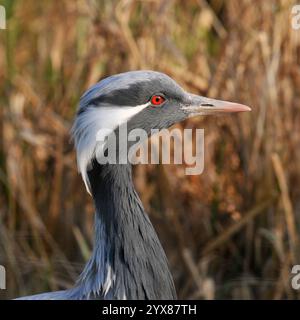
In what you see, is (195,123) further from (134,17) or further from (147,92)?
(147,92)

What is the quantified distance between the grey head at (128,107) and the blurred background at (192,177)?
3.69ft

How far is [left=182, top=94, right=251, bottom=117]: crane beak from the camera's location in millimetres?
3434

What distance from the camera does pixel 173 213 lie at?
469 cm

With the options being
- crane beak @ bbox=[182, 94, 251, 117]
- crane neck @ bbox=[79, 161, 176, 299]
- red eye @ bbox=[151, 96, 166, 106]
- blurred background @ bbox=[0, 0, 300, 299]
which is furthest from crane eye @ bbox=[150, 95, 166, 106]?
blurred background @ bbox=[0, 0, 300, 299]

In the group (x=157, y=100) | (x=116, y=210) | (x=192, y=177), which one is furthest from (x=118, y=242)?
(x=192, y=177)

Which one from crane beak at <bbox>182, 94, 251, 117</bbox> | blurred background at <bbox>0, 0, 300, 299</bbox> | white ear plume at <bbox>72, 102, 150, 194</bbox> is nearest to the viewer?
white ear plume at <bbox>72, 102, 150, 194</bbox>

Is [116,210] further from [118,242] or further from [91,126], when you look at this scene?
[91,126]

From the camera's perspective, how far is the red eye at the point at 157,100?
3.32 meters

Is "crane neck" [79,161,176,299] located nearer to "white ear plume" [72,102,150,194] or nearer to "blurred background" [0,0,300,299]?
"white ear plume" [72,102,150,194]

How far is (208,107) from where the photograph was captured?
3.44 m

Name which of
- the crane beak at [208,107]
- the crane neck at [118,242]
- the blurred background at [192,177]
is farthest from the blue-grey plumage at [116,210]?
the blurred background at [192,177]

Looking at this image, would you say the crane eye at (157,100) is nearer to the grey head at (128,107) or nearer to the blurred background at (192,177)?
the grey head at (128,107)

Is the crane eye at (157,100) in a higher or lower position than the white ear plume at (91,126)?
higher

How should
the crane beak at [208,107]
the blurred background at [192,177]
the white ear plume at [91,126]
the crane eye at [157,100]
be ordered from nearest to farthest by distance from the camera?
the white ear plume at [91,126], the crane eye at [157,100], the crane beak at [208,107], the blurred background at [192,177]
